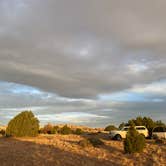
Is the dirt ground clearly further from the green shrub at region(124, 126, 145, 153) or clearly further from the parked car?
the parked car

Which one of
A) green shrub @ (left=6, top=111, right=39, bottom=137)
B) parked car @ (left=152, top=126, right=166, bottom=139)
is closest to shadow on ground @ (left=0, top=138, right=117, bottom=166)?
green shrub @ (left=6, top=111, right=39, bottom=137)

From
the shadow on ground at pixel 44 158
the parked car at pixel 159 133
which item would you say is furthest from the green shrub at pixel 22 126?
the shadow on ground at pixel 44 158

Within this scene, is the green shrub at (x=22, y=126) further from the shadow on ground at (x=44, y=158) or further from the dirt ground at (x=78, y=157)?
the shadow on ground at (x=44, y=158)

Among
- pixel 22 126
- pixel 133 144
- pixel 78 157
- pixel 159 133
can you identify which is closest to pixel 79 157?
pixel 78 157

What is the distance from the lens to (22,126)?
3988 cm

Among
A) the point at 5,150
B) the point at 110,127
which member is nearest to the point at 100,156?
the point at 5,150

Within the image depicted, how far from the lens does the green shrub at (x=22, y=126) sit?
129 ft

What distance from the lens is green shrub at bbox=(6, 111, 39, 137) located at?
39.2 metres

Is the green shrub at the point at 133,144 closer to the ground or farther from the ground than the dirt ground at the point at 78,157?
farther from the ground

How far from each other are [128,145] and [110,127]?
3746 cm

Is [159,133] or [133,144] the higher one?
[159,133]

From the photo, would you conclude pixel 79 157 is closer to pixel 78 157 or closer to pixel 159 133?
pixel 78 157

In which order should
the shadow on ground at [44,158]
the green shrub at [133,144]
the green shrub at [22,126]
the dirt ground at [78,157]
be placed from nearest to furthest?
the shadow on ground at [44,158] → the dirt ground at [78,157] → the green shrub at [133,144] → the green shrub at [22,126]

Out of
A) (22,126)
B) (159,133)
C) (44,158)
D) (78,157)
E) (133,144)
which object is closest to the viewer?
(44,158)
